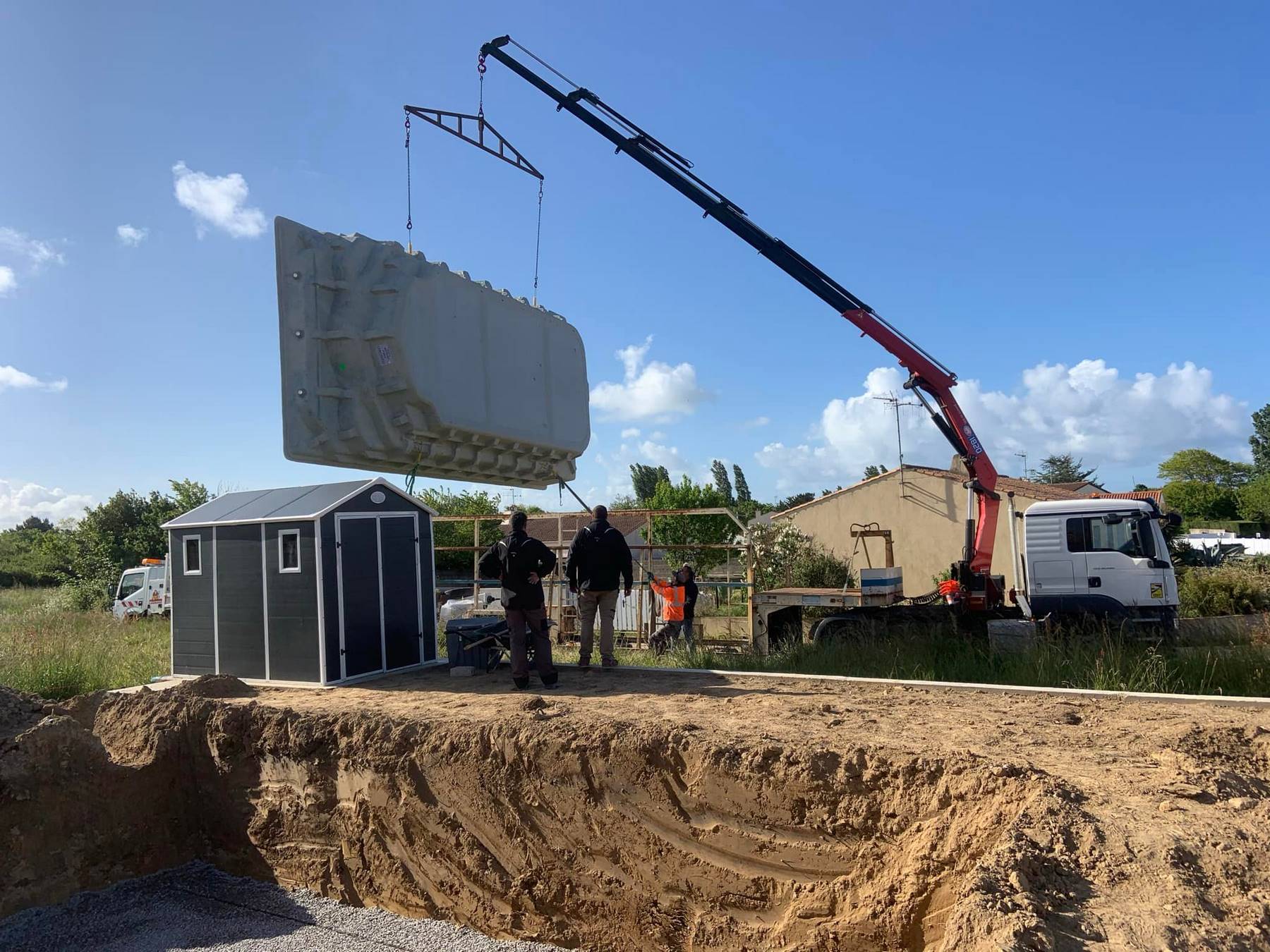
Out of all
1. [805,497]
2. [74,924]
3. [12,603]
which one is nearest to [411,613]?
[74,924]

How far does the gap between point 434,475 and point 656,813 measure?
552cm

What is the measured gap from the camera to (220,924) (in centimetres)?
662

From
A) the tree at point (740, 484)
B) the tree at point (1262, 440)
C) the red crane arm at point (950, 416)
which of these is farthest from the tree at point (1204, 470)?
the red crane arm at point (950, 416)

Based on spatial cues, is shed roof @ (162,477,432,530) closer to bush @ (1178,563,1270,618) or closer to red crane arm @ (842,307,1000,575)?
red crane arm @ (842,307,1000,575)

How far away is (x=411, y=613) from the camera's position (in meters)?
10.4

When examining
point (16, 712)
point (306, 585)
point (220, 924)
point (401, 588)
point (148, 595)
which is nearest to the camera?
point (220, 924)

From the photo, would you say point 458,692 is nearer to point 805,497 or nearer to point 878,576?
point 878,576

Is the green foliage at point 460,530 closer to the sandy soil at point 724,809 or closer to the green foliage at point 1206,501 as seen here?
the sandy soil at point 724,809

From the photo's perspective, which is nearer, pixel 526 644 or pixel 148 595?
pixel 526 644

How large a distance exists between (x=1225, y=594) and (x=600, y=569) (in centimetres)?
1695

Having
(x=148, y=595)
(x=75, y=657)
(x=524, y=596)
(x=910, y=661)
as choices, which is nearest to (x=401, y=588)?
(x=524, y=596)

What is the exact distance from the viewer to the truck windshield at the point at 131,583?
84.2 ft

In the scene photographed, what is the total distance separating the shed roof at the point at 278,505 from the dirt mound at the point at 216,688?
1.79 meters

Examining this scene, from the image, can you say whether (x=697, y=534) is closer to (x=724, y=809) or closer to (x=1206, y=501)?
(x=724, y=809)
